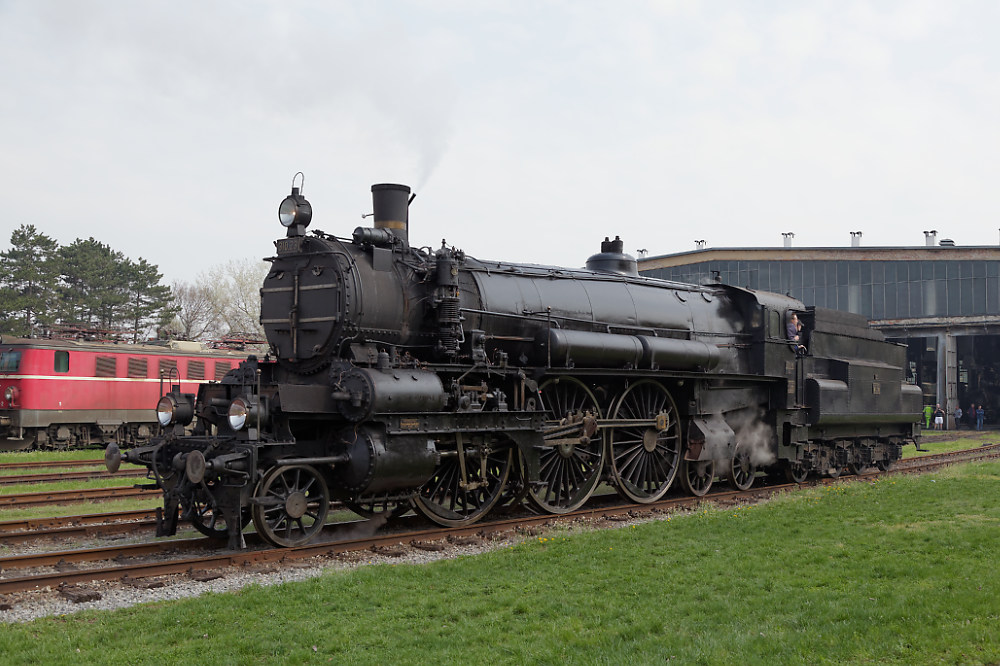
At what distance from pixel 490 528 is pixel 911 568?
206 inches

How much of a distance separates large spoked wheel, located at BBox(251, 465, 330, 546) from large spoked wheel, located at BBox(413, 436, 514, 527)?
141 centimetres

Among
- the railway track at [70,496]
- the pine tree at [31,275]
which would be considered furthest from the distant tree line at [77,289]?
the railway track at [70,496]

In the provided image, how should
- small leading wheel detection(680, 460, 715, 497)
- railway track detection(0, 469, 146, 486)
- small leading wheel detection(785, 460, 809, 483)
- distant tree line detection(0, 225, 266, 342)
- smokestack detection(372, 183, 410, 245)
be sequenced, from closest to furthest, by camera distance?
smokestack detection(372, 183, 410, 245), small leading wheel detection(680, 460, 715, 497), railway track detection(0, 469, 146, 486), small leading wheel detection(785, 460, 809, 483), distant tree line detection(0, 225, 266, 342)

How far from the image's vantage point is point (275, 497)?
32.9 feet

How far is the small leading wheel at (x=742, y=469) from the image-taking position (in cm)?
1646

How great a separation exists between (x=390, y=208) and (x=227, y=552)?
197 inches

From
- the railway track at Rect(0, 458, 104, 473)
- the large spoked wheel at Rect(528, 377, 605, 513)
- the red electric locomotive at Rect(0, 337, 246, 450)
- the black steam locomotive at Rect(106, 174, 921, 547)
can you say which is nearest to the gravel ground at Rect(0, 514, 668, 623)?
the black steam locomotive at Rect(106, 174, 921, 547)

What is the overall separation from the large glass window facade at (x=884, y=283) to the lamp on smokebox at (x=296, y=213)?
39.3 metres

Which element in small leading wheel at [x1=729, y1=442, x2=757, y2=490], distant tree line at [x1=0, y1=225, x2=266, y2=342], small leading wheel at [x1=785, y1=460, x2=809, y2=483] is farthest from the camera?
distant tree line at [x1=0, y1=225, x2=266, y2=342]

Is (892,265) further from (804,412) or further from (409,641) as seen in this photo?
(409,641)

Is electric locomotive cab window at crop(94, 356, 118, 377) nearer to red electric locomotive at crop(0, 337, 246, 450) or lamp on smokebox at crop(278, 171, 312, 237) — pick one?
red electric locomotive at crop(0, 337, 246, 450)

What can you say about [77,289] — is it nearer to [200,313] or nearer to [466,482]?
[200,313]

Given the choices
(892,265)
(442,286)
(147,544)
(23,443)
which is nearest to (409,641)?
(147,544)

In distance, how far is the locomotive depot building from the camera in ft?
153
